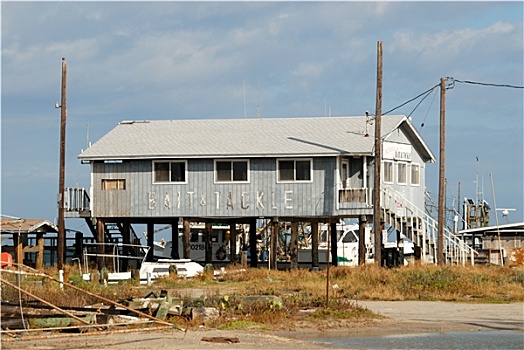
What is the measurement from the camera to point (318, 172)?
43.3m

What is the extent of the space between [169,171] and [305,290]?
1408 cm

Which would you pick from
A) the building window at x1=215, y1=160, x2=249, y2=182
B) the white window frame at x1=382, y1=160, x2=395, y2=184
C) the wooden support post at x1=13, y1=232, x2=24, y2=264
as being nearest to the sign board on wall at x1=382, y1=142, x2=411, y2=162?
the white window frame at x1=382, y1=160, x2=395, y2=184

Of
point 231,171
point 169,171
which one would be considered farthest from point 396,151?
point 169,171

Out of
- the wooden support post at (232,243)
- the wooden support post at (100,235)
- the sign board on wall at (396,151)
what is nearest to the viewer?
the sign board on wall at (396,151)

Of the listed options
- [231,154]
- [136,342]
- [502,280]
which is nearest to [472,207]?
[231,154]

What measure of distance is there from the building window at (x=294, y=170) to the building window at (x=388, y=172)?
11.9ft

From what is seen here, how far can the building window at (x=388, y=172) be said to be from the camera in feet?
147

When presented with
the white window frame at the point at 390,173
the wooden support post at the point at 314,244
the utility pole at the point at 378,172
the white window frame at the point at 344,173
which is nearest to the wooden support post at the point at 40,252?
the wooden support post at the point at 314,244

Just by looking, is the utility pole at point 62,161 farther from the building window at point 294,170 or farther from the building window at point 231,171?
the building window at point 294,170

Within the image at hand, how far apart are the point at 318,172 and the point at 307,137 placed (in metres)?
2.76

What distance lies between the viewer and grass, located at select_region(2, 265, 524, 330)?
82.6ft

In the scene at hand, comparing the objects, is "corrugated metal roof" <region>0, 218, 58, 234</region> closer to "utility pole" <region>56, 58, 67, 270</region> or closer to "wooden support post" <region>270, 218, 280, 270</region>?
"utility pole" <region>56, 58, 67, 270</region>

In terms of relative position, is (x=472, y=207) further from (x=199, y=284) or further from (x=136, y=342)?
(x=136, y=342)

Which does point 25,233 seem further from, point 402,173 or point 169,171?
point 402,173
